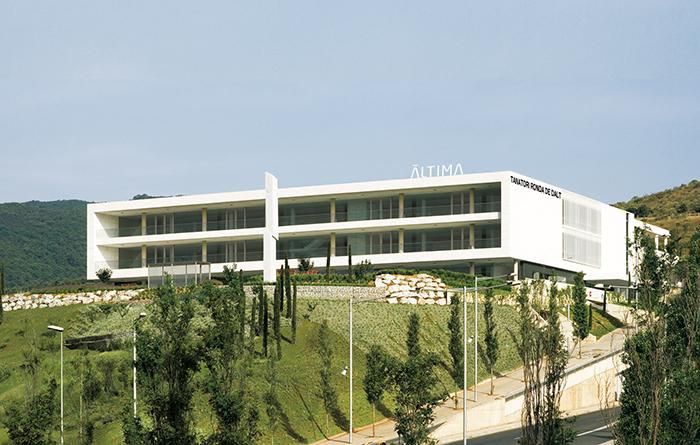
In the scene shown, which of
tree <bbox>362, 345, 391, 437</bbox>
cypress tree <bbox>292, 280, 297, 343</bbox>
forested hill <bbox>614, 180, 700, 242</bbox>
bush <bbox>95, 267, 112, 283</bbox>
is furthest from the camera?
forested hill <bbox>614, 180, 700, 242</bbox>

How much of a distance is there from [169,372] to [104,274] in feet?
243

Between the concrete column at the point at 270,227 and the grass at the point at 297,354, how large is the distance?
44.5ft

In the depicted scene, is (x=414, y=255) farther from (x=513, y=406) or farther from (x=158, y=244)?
(x=513, y=406)

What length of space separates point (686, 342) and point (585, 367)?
3670 centimetres

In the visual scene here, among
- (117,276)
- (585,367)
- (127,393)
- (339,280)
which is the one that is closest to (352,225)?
(339,280)

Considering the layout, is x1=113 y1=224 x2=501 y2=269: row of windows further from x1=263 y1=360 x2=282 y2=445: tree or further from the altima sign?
x1=263 y1=360 x2=282 y2=445: tree

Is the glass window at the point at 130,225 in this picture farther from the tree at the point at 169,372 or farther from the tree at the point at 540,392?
the tree at the point at 540,392

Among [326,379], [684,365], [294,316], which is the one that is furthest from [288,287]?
[684,365]

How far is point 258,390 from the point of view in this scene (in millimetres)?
76062

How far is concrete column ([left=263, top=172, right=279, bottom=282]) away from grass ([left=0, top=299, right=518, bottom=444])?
13.6m

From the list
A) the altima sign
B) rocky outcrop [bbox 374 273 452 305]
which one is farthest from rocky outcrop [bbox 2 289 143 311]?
the altima sign

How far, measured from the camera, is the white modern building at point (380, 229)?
11594 centimetres

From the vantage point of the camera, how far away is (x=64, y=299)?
370 feet

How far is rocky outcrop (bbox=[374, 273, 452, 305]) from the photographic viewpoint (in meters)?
103
